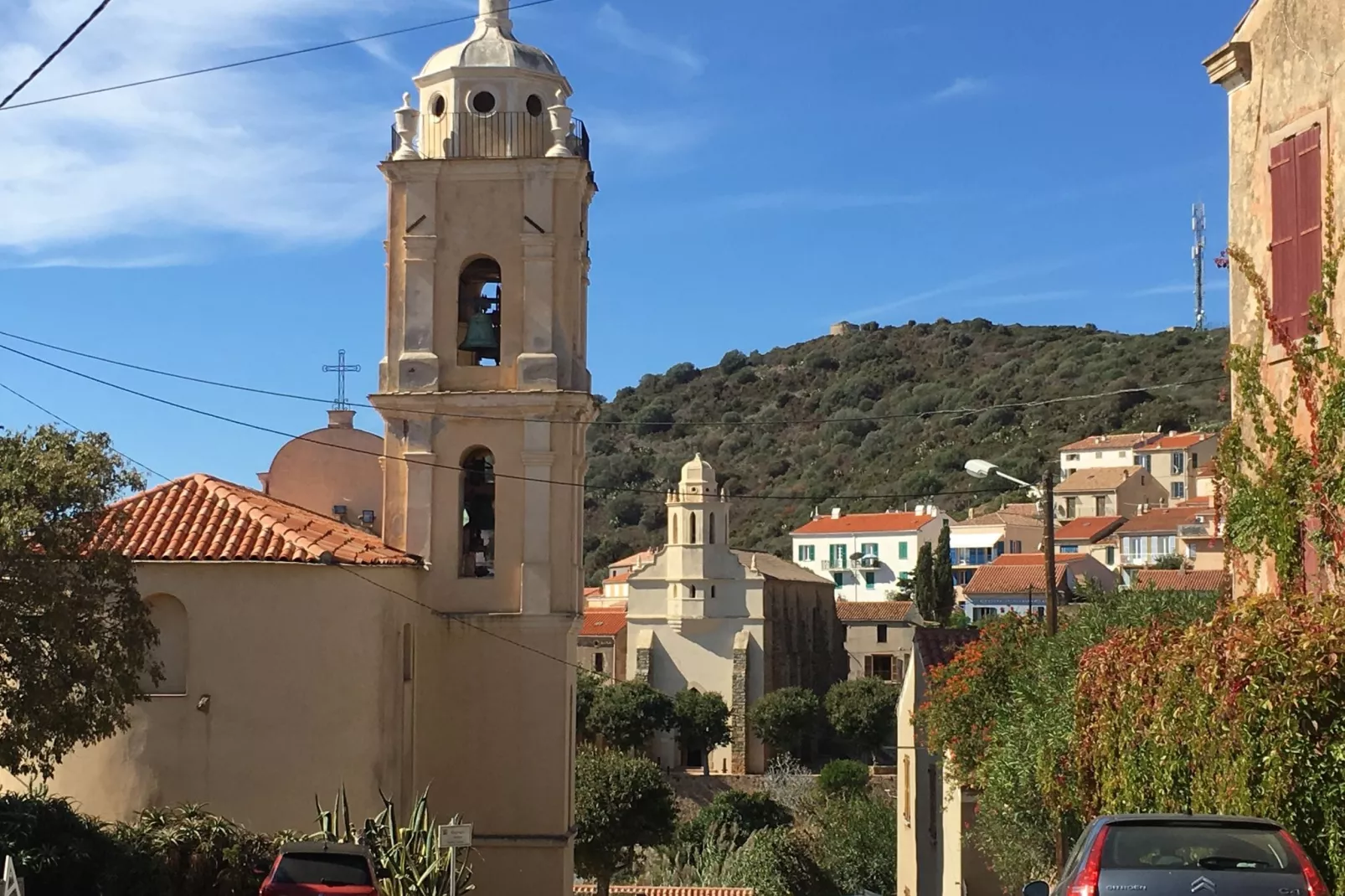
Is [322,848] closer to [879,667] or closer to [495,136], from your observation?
[495,136]

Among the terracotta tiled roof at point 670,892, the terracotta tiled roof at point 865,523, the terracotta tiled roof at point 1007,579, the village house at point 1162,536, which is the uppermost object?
the terracotta tiled roof at point 865,523

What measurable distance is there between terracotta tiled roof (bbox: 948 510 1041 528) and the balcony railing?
105630mm

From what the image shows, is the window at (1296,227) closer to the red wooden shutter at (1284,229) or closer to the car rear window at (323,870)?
the red wooden shutter at (1284,229)

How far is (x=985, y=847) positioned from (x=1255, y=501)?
15098mm

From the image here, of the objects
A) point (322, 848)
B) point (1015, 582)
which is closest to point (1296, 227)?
→ point (322, 848)

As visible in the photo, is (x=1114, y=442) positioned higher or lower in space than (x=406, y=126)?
higher

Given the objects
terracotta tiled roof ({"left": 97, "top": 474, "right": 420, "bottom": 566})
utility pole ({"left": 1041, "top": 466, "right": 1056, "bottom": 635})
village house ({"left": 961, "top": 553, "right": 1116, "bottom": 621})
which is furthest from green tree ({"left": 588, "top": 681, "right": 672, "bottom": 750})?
terracotta tiled roof ({"left": 97, "top": 474, "right": 420, "bottom": 566})

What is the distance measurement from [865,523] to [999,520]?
410 inches

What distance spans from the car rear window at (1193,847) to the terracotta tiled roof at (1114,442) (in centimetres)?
13606

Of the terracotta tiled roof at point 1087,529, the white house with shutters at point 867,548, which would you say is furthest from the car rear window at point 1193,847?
the white house with shutters at point 867,548

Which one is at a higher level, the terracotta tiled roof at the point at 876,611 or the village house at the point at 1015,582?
the village house at the point at 1015,582

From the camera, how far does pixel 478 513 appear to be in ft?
91.0

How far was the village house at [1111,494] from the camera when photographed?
5423 inches

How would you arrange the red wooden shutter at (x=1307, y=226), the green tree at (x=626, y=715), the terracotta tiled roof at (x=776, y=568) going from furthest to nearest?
the terracotta tiled roof at (x=776, y=568)
the green tree at (x=626, y=715)
the red wooden shutter at (x=1307, y=226)
